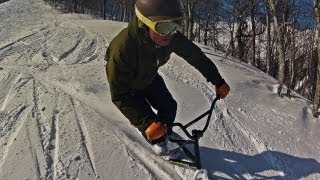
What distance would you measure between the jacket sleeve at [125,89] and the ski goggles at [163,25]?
1.30ft

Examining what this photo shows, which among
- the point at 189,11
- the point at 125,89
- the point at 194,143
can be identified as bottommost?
the point at 189,11

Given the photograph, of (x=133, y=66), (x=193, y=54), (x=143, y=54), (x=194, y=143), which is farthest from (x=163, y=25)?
(x=194, y=143)

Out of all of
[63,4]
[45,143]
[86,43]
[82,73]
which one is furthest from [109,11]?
[45,143]

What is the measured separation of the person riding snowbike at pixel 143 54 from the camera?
4.56m

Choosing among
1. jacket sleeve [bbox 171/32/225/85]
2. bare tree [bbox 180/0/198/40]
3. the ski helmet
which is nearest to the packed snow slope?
jacket sleeve [bbox 171/32/225/85]

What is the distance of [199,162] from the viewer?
209 inches

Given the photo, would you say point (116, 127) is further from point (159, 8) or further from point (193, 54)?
point (159, 8)

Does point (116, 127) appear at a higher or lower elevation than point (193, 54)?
lower

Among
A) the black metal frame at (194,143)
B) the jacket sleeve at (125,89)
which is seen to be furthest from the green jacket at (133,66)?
the black metal frame at (194,143)

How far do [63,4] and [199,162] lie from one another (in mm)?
48061

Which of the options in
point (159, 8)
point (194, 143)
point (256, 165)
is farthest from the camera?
point (256, 165)

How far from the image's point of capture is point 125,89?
16.2 ft

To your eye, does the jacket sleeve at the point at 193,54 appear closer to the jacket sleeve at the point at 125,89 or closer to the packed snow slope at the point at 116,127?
the jacket sleeve at the point at 125,89

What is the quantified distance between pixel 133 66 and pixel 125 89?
249mm
